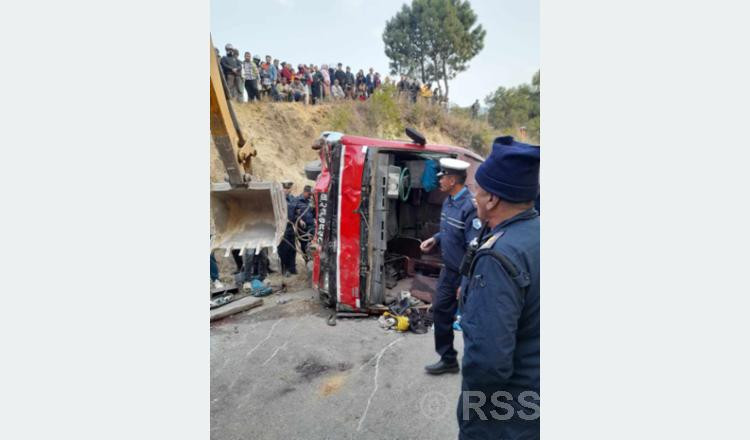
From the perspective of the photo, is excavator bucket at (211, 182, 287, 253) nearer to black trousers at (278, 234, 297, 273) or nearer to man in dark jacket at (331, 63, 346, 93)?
black trousers at (278, 234, 297, 273)

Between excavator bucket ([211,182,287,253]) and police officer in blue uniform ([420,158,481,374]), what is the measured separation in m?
2.17

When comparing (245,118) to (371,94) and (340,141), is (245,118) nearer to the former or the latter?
(371,94)

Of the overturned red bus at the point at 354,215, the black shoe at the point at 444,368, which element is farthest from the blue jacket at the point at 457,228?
the overturned red bus at the point at 354,215

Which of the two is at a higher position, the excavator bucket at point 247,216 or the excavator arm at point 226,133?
the excavator arm at point 226,133

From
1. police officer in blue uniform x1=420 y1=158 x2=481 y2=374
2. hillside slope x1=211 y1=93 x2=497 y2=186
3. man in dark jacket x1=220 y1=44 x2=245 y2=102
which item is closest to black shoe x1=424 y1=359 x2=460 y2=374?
police officer in blue uniform x1=420 y1=158 x2=481 y2=374

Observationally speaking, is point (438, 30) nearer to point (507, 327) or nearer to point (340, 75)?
point (507, 327)

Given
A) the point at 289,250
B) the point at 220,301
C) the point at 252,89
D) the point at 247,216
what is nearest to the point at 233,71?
the point at 252,89

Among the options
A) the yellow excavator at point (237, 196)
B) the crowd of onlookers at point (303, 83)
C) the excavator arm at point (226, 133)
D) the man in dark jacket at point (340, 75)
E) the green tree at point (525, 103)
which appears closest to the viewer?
the green tree at point (525, 103)

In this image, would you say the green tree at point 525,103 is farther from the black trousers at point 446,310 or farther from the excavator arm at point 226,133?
the excavator arm at point 226,133

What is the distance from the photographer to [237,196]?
5484 mm

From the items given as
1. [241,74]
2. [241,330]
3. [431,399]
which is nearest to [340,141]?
[241,330]

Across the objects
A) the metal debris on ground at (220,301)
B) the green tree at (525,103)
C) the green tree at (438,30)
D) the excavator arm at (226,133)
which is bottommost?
the metal debris on ground at (220,301)

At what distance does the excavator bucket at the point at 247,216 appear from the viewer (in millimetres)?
4793

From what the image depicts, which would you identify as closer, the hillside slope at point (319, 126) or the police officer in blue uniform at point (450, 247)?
the police officer in blue uniform at point (450, 247)
